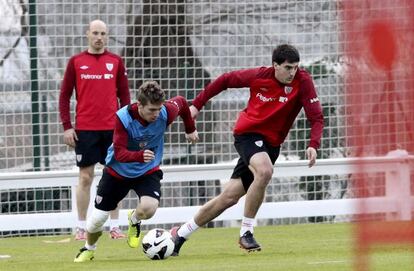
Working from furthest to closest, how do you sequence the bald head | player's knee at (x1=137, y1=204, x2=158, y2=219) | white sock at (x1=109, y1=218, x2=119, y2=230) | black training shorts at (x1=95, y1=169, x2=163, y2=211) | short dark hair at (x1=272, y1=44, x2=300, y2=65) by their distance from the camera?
white sock at (x1=109, y1=218, x2=119, y2=230), the bald head, short dark hair at (x1=272, y1=44, x2=300, y2=65), black training shorts at (x1=95, y1=169, x2=163, y2=211), player's knee at (x1=137, y1=204, x2=158, y2=219)

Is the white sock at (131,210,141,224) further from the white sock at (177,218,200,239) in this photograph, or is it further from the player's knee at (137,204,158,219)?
the white sock at (177,218,200,239)

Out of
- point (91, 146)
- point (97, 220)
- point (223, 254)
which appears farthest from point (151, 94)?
point (91, 146)

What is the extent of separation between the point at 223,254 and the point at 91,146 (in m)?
2.68

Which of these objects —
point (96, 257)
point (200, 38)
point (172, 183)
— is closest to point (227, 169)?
point (172, 183)

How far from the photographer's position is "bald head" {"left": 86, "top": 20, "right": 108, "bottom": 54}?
1235cm

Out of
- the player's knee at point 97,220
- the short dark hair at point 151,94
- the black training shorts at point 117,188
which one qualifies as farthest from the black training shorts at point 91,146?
the short dark hair at point 151,94

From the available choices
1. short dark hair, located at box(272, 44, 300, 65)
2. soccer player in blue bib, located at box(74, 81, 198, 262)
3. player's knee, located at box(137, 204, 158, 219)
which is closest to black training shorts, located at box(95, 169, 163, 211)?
soccer player in blue bib, located at box(74, 81, 198, 262)

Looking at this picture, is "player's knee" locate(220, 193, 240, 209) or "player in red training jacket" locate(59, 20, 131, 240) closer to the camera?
"player's knee" locate(220, 193, 240, 209)

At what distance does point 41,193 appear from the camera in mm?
14305

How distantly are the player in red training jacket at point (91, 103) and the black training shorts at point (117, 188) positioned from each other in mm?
2620

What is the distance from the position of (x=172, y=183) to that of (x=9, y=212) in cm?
202

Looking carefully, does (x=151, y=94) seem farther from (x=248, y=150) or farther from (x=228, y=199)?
(x=228, y=199)

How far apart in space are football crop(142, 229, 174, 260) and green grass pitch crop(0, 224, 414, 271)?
3.7 inches

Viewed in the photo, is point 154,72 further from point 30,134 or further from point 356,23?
point 356,23
